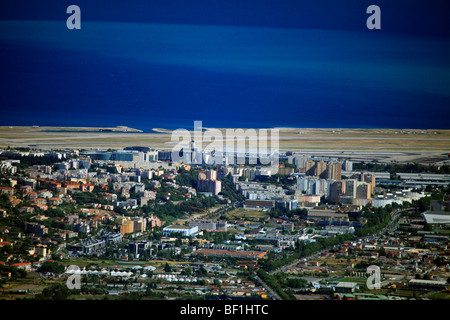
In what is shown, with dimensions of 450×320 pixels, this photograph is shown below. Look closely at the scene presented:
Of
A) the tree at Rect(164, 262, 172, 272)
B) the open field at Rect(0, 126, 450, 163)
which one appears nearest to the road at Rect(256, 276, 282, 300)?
the tree at Rect(164, 262, 172, 272)

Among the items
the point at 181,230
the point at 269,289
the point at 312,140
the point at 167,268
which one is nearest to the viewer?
the point at 269,289

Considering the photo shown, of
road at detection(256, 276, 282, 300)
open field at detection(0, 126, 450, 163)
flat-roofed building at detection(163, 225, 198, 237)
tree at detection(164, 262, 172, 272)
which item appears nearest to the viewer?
road at detection(256, 276, 282, 300)

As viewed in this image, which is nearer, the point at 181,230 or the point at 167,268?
the point at 167,268

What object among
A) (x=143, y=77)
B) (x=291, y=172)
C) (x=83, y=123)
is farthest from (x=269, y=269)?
(x=143, y=77)

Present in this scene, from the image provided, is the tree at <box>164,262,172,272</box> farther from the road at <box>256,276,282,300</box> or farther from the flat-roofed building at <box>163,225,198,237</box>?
the flat-roofed building at <box>163,225,198,237</box>

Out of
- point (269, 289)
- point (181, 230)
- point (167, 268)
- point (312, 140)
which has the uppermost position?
point (312, 140)

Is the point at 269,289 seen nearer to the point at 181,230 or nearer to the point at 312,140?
the point at 181,230

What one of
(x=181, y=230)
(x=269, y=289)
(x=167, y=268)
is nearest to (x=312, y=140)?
(x=181, y=230)

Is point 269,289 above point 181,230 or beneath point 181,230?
beneath
